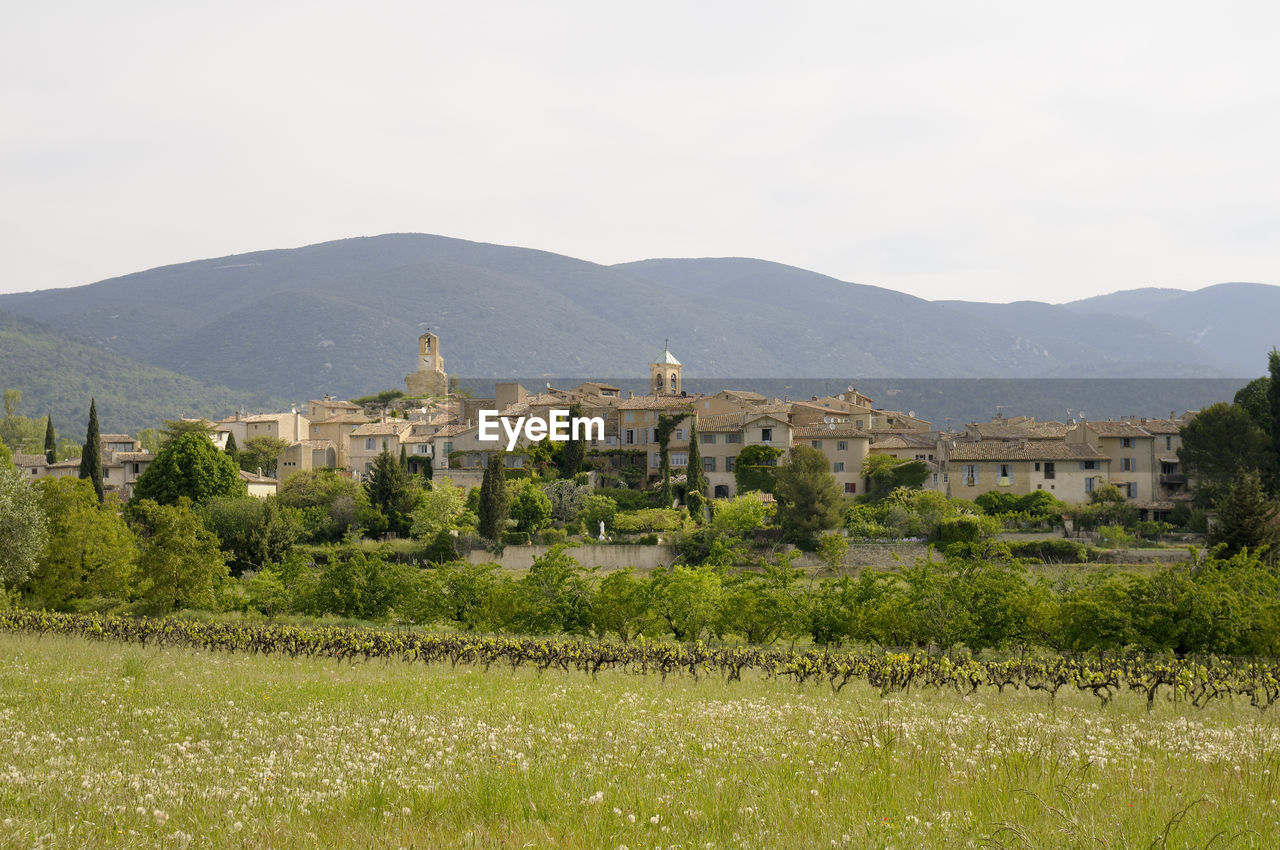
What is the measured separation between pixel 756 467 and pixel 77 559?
42201 mm

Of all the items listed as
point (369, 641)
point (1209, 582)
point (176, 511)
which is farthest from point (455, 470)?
point (1209, 582)

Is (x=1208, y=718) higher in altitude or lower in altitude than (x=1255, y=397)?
lower

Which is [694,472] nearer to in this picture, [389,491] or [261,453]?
[389,491]

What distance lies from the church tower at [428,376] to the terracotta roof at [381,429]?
46.0 m

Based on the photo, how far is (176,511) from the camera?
3916 cm

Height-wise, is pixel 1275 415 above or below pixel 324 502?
above

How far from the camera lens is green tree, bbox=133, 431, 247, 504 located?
217 ft

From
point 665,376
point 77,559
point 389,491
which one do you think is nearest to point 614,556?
point 389,491

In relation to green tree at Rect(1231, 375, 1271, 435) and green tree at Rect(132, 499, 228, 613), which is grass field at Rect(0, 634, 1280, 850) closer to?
green tree at Rect(132, 499, 228, 613)

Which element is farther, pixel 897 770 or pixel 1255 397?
pixel 1255 397

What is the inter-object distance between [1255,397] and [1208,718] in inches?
2023

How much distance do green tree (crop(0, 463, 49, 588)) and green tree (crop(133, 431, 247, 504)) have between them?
2883 cm

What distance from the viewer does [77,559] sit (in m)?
37.8

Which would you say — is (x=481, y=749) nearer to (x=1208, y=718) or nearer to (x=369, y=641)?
(x=1208, y=718)
